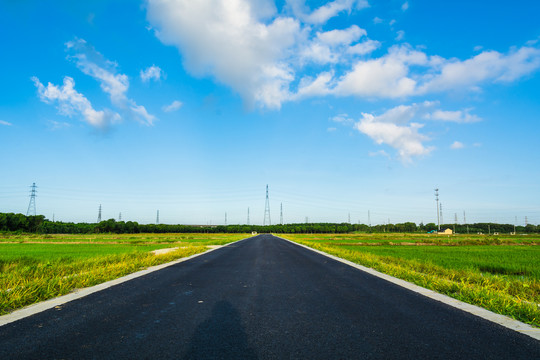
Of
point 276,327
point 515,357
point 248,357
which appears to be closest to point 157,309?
point 276,327

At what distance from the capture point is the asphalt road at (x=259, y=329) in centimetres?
276

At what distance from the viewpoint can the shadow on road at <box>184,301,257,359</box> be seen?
2.68 metres

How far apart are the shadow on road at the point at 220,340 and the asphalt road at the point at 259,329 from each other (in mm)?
11

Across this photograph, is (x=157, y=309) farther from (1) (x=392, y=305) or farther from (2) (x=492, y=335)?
(2) (x=492, y=335)

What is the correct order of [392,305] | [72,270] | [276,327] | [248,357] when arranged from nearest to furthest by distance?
[248,357] < [276,327] < [392,305] < [72,270]

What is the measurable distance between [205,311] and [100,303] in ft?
7.16

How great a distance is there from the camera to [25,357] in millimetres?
2639

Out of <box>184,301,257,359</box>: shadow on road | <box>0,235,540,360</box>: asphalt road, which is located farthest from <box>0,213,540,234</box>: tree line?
<box>184,301,257,359</box>: shadow on road

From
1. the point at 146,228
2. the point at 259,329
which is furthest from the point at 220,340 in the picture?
the point at 146,228

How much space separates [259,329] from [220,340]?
1.99ft

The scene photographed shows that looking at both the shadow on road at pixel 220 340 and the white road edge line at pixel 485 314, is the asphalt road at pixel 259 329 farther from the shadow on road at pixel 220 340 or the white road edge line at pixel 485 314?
the white road edge line at pixel 485 314

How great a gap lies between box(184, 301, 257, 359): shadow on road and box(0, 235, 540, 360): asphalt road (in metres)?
0.01

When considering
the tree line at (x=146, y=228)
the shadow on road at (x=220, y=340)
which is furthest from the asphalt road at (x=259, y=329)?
the tree line at (x=146, y=228)

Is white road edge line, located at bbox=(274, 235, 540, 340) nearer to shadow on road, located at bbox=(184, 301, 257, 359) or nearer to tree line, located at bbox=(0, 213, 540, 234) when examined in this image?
shadow on road, located at bbox=(184, 301, 257, 359)
